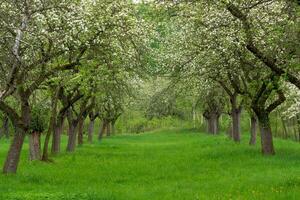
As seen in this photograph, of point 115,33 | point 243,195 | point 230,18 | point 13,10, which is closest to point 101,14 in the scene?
point 115,33

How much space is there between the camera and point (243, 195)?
1816cm

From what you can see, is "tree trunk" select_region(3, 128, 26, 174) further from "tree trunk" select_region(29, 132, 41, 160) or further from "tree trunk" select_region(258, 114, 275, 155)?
"tree trunk" select_region(258, 114, 275, 155)

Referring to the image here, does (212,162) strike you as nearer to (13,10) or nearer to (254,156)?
(254,156)

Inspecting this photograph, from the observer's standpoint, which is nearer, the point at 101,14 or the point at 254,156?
the point at 101,14

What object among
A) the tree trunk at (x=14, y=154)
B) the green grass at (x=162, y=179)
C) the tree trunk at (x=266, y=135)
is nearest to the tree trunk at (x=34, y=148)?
the green grass at (x=162, y=179)

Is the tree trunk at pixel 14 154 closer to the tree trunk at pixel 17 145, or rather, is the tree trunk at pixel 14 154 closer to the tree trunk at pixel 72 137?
the tree trunk at pixel 17 145

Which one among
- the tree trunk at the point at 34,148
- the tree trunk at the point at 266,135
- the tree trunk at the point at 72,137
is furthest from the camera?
the tree trunk at the point at 72,137

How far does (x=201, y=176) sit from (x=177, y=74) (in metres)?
11.1

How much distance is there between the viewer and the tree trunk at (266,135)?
33.6 metres

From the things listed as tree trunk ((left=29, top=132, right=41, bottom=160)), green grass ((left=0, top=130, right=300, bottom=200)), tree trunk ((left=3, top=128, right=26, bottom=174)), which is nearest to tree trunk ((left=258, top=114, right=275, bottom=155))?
green grass ((left=0, top=130, right=300, bottom=200))

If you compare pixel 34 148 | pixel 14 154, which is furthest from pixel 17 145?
pixel 34 148

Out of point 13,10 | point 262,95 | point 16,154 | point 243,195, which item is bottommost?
point 243,195

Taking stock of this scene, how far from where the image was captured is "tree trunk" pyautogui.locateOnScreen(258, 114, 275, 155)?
33.6m

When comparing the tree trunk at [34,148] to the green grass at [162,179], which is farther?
the tree trunk at [34,148]
